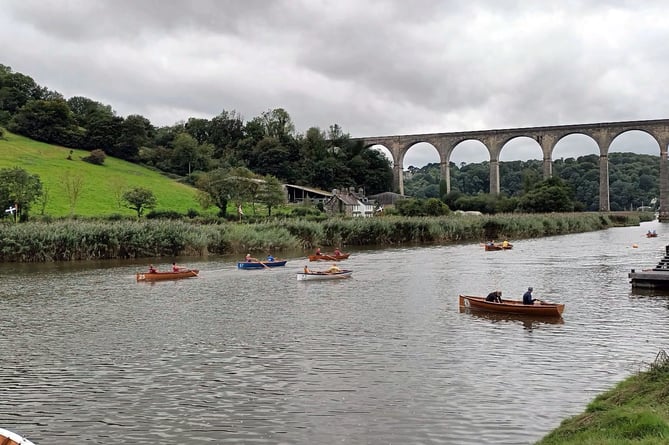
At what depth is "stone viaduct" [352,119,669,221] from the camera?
9625 cm

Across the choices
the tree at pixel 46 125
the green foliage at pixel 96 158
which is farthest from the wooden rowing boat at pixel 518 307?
the tree at pixel 46 125

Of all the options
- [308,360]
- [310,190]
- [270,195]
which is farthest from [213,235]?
[310,190]

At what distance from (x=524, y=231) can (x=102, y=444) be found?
184 feet

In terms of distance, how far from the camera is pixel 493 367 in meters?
12.9

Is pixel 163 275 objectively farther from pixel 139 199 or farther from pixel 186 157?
pixel 186 157

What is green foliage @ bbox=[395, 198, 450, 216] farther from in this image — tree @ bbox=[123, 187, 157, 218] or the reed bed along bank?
tree @ bbox=[123, 187, 157, 218]

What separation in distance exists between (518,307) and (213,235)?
2813 cm

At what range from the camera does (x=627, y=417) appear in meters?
7.81

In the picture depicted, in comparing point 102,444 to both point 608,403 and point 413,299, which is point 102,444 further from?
point 413,299

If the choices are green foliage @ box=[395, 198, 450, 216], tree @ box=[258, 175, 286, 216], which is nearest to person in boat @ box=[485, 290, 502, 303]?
tree @ box=[258, 175, 286, 216]

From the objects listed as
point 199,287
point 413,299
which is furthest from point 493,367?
point 199,287

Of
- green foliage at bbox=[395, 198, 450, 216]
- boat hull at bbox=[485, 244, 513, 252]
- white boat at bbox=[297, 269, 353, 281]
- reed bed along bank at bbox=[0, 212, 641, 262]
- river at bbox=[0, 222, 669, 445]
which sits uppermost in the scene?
green foliage at bbox=[395, 198, 450, 216]

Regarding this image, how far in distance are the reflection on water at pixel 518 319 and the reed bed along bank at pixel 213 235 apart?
26440 millimetres

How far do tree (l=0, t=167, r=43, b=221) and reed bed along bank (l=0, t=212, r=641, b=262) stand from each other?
976 centimetres
